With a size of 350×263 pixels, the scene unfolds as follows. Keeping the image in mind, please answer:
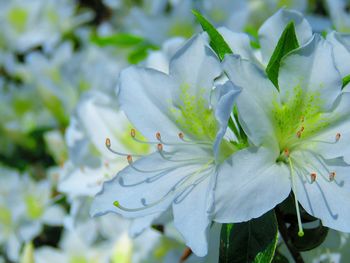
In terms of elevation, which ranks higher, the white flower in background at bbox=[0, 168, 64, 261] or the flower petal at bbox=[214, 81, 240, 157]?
the flower petal at bbox=[214, 81, 240, 157]

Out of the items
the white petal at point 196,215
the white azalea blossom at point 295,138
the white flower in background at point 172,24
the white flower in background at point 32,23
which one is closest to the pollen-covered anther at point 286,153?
the white azalea blossom at point 295,138

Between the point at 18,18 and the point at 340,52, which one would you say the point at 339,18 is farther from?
the point at 18,18

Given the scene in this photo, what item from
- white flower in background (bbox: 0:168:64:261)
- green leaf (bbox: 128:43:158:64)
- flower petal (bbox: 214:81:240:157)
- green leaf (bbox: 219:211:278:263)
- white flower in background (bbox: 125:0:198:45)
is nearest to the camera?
flower petal (bbox: 214:81:240:157)

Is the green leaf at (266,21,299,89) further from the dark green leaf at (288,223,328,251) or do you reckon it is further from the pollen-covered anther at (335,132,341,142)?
the dark green leaf at (288,223,328,251)

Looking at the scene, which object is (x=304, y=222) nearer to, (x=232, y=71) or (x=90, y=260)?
(x=232, y=71)

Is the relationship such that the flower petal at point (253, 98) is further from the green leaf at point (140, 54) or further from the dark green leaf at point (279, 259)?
the green leaf at point (140, 54)

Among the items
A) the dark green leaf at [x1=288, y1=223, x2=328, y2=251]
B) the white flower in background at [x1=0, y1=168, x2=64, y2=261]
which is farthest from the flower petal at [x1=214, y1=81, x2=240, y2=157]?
the white flower in background at [x1=0, y1=168, x2=64, y2=261]

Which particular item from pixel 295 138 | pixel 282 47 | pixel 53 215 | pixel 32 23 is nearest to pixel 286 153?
pixel 295 138
